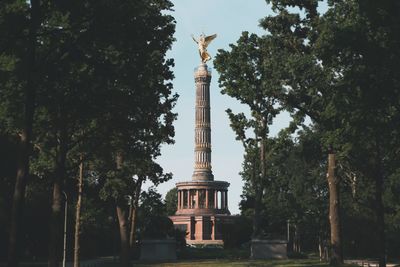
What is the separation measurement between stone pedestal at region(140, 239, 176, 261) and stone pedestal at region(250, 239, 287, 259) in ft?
33.0

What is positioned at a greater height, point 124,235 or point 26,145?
point 26,145

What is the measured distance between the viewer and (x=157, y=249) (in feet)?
180

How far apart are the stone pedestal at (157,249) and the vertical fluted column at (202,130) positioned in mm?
52528

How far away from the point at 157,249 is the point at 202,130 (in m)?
53.4

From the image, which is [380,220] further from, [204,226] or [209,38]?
[209,38]

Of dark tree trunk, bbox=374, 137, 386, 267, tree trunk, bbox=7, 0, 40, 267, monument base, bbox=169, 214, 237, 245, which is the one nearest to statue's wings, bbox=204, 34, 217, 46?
monument base, bbox=169, 214, 237, 245

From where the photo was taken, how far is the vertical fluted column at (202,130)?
351ft

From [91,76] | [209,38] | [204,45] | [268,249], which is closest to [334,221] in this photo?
[91,76]

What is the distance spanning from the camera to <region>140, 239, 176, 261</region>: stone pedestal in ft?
178

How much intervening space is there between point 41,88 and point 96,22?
14.2 ft

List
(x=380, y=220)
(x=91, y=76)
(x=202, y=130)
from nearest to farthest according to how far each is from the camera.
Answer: (x=91, y=76)
(x=380, y=220)
(x=202, y=130)

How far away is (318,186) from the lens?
7331cm

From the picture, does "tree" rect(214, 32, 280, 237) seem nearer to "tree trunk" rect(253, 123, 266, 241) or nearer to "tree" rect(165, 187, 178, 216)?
"tree trunk" rect(253, 123, 266, 241)

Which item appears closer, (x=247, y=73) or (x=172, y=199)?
(x=247, y=73)
